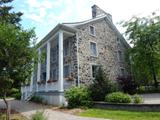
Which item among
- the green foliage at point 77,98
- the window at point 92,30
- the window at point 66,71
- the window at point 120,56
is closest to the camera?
the green foliage at point 77,98

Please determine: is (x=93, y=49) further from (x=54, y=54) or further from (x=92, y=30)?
(x=54, y=54)

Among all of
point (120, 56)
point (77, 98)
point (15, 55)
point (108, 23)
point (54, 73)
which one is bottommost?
point (77, 98)

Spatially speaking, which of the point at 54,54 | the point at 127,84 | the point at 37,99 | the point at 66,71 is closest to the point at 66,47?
the point at 66,71

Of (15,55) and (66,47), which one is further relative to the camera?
(66,47)

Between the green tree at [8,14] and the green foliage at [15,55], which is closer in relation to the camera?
the green foliage at [15,55]

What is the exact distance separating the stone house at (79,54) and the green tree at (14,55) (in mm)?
4799

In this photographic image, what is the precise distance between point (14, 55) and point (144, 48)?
17394mm

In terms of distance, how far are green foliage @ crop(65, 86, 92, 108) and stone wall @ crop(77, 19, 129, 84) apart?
351 centimetres

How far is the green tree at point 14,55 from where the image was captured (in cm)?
950

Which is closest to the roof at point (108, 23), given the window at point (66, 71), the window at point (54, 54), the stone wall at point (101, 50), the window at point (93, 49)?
the stone wall at point (101, 50)

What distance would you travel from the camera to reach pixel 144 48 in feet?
76.1

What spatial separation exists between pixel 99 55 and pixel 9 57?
1221cm

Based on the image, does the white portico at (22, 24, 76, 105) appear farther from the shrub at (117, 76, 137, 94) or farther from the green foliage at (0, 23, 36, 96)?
the shrub at (117, 76, 137, 94)

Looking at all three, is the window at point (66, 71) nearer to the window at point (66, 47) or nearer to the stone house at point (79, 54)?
the stone house at point (79, 54)
